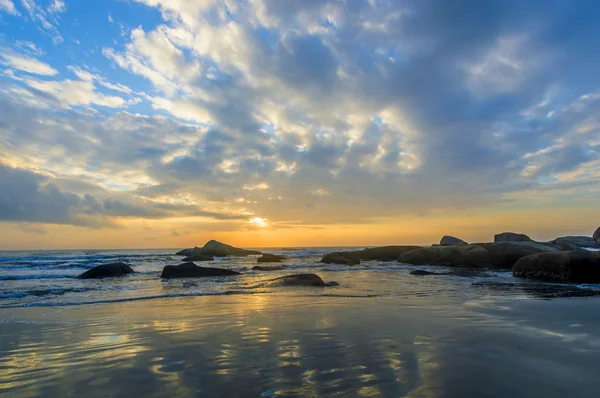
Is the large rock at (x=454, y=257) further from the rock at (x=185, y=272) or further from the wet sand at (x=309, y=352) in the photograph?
the rock at (x=185, y=272)

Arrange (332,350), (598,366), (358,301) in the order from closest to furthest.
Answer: (598,366) → (332,350) → (358,301)

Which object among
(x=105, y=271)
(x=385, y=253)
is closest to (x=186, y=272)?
(x=105, y=271)

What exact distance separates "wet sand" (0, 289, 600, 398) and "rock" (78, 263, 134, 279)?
43.7ft

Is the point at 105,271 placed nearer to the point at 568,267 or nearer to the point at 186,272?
the point at 186,272

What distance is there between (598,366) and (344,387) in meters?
3.58

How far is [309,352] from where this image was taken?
516 centimetres

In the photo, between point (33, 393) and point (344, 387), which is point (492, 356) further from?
point (33, 393)

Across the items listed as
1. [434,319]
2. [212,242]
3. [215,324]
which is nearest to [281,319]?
[215,324]

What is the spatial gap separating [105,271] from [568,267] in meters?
27.9

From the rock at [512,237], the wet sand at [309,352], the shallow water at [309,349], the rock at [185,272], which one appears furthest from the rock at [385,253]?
the wet sand at [309,352]

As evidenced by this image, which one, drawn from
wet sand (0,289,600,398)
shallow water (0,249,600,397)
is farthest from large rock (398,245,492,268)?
wet sand (0,289,600,398)

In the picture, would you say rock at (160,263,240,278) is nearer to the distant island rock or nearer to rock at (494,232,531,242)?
the distant island rock

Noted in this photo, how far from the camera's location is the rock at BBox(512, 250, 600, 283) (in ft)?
55.0

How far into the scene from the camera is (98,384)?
161 inches
